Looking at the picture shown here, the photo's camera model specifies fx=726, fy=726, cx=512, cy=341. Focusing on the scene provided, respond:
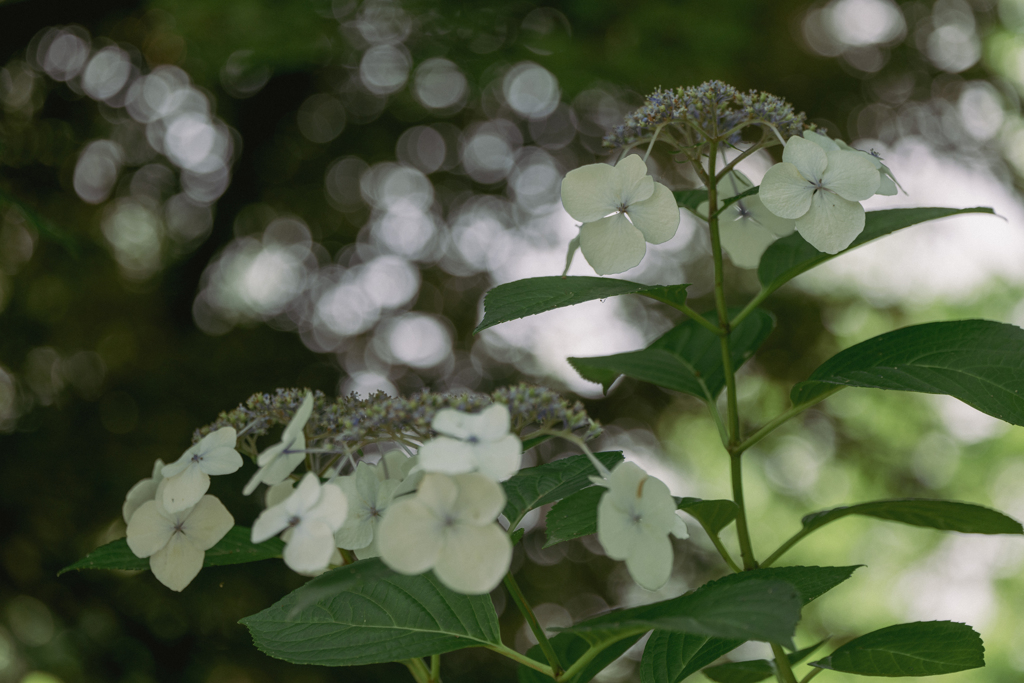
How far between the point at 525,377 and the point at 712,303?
0.68 meters

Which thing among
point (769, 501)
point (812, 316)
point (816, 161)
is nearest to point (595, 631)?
point (816, 161)

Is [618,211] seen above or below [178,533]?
above

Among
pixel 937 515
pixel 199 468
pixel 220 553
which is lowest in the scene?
pixel 220 553

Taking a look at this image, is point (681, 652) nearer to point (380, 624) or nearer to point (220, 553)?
point (380, 624)

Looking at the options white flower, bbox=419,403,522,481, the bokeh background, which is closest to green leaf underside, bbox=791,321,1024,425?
white flower, bbox=419,403,522,481

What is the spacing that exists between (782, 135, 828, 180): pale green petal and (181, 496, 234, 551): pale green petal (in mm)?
476

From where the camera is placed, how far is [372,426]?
0.45 meters

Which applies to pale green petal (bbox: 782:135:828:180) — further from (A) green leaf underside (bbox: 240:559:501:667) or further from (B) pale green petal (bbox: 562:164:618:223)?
(A) green leaf underside (bbox: 240:559:501:667)

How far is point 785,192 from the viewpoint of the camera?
546 mm

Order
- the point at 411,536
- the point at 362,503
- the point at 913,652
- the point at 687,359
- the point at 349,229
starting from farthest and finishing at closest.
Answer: the point at 349,229 → the point at 687,359 → the point at 913,652 → the point at 362,503 → the point at 411,536

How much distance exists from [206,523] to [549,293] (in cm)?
32

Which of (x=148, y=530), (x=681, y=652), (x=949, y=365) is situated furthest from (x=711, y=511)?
(x=148, y=530)

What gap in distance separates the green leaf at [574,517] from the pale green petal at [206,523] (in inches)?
9.6

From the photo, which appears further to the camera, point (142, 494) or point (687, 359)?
point (687, 359)
